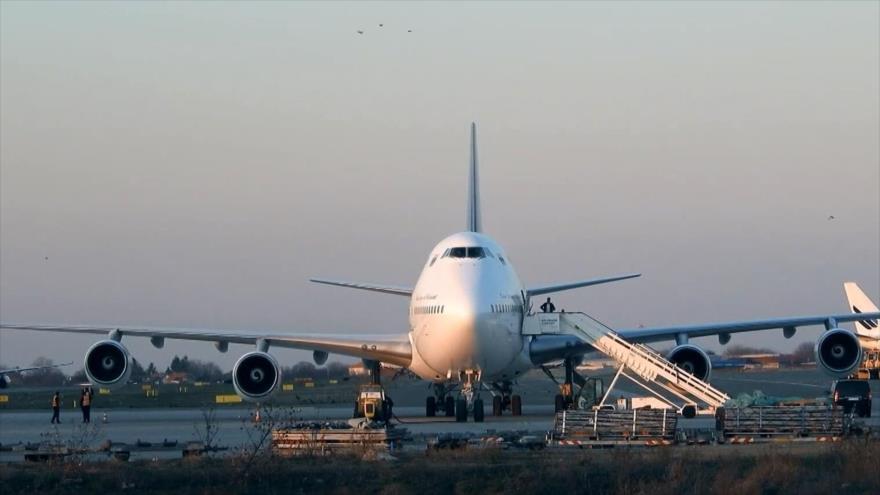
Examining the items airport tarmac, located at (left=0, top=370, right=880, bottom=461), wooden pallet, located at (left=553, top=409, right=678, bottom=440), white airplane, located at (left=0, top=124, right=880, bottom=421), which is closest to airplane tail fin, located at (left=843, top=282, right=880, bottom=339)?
airport tarmac, located at (left=0, top=370, right=880, bottom=461)

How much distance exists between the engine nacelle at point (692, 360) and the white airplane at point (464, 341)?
3 centimetres

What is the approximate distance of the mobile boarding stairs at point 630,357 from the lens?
37.7 meters

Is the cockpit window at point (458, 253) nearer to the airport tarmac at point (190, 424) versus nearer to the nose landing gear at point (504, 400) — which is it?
the airport tarmac at point (190, 424)

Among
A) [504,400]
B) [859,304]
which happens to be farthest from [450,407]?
[859,304]

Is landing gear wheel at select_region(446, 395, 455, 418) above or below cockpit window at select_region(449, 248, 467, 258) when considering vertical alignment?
below

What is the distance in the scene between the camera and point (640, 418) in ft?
99.0

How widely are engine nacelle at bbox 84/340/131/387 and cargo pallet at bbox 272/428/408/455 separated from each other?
1484 centimetres

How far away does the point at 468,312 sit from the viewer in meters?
37.9

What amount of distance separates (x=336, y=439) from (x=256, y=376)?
46.1 ft

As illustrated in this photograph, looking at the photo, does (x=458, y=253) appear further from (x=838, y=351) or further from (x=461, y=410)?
(x=838, y=351)

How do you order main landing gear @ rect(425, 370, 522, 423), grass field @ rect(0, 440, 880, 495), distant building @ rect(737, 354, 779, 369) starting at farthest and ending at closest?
distant building @ rect(737, 354, 779, 369), main landing gear @ rect(425, 370, 522, 423), grass field @ rect(0, 440, 880, 495)

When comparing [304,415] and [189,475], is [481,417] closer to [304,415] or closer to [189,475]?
[304,415]

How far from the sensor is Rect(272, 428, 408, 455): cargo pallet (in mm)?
27325

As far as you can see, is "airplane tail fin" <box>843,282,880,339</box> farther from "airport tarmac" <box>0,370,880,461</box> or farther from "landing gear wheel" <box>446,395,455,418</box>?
"landing gear wheel" <box>446,395,455,418</box>
